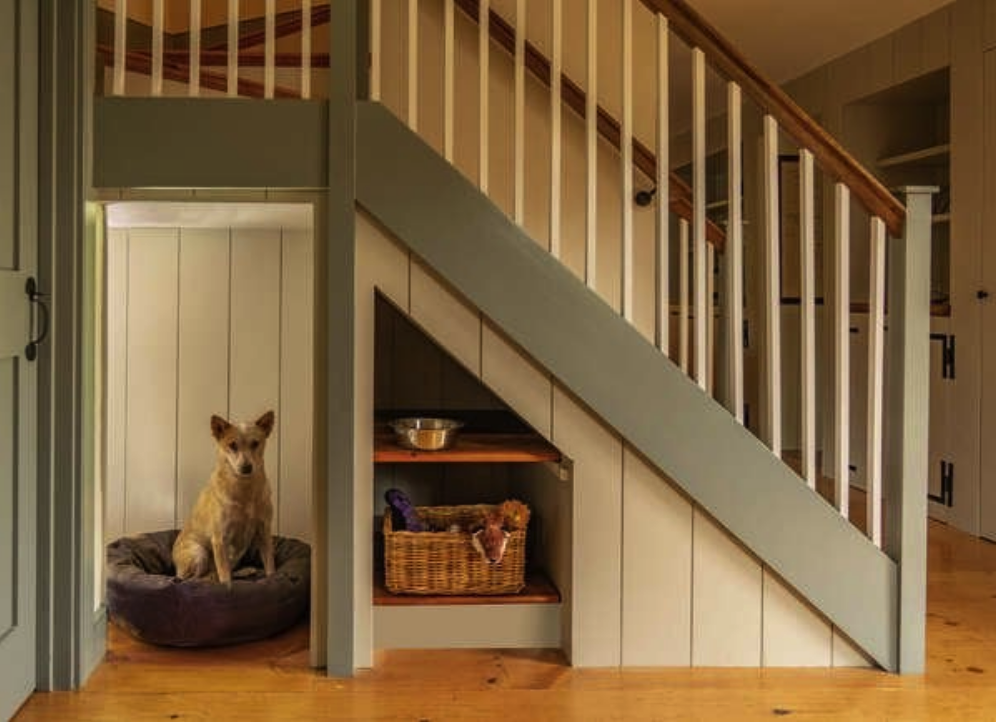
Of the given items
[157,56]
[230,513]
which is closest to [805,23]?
[157,56]

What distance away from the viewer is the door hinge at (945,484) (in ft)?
16.9

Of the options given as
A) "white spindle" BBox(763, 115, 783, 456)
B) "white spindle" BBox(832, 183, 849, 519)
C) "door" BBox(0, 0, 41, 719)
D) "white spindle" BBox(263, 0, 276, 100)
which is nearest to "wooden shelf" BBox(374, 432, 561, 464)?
"white spindle" BBox(763, 115, 783, 456)

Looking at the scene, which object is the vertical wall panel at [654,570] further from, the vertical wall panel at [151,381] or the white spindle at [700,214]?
the vertical wall panel at [151,381]

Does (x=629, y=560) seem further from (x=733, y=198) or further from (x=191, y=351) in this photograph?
(x=191, y=351)

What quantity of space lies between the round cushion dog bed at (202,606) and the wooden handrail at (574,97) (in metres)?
1.69

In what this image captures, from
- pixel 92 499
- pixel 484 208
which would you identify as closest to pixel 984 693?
pixel 484 208

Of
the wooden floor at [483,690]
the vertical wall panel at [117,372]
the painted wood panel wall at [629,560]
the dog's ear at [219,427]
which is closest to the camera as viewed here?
the wooden floor at [483,690]

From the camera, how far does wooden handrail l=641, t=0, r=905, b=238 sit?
9.60 ft

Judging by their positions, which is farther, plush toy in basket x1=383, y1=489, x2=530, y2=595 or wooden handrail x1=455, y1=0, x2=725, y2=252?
wooden handrail x1=455, y1=0, x2=725, y2=252

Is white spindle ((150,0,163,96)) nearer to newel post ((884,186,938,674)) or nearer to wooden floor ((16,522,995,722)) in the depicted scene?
wooden floor ((16,522,995,722))

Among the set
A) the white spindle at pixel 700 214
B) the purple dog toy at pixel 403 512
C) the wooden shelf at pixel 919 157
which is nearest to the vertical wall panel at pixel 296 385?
the purple dog toy at pixel 403 512

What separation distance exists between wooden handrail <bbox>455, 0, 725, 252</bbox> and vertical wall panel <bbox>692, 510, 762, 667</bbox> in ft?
3.59

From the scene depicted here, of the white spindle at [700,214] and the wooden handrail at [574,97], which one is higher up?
the wooden handrail at [574,97]

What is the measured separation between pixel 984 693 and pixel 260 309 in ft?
8.03
